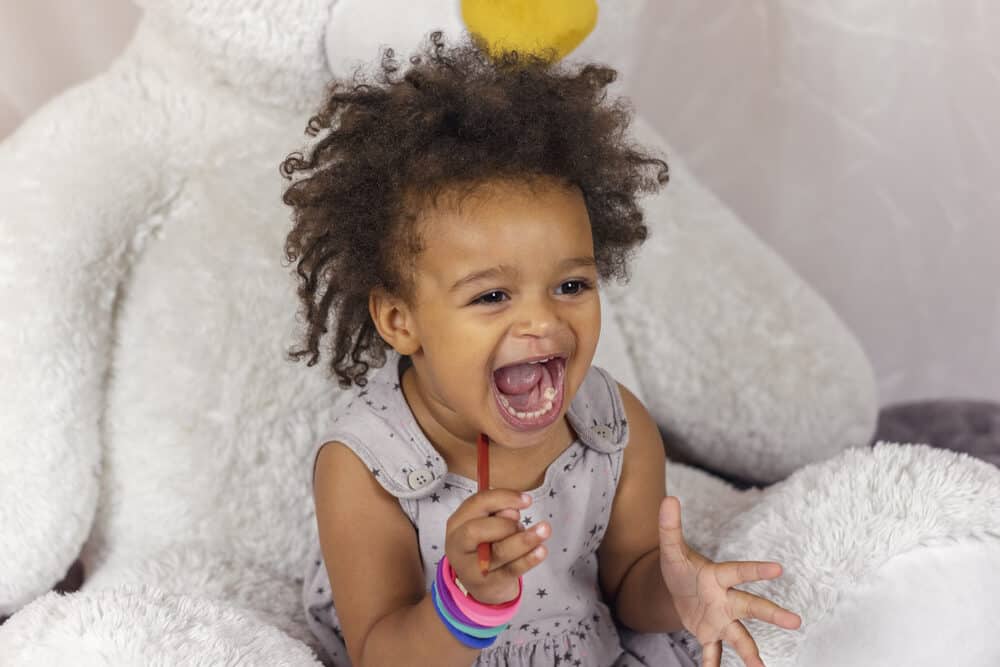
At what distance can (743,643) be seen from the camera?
2.32 ft

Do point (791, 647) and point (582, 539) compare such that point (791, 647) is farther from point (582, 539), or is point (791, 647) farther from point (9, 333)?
point (9, 333)

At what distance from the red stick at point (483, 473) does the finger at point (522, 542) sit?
0.04 ft

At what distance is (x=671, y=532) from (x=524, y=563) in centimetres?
12

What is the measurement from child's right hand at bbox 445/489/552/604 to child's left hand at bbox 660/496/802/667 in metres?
0.11

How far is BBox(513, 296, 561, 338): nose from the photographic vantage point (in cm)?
71

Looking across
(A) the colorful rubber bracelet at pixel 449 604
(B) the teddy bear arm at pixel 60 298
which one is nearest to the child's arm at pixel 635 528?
(A) the colorful rubber bracelet at pixel 449 604

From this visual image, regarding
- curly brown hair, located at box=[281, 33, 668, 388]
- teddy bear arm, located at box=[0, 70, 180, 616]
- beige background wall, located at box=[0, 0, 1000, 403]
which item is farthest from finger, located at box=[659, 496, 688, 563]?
beige background wall, located at box=[0, 0, 1000, 403]

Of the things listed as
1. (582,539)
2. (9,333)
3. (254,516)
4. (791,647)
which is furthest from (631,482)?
(9,333)

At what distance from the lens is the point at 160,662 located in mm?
707

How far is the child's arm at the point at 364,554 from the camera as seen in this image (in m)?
0.79

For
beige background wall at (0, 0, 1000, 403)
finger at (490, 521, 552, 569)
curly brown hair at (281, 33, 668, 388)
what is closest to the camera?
finger at (490, 521, 552, 569)

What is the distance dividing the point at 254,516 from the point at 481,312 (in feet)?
1.07

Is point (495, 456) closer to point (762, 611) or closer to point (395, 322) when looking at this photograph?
point (395, 322)

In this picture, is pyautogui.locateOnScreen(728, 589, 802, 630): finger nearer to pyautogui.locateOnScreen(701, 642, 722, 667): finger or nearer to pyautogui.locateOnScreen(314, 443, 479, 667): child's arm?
pyautogui.locateOnScreen(701, 642, 722, 667): finger
